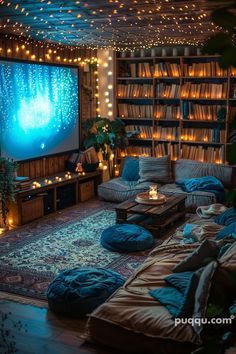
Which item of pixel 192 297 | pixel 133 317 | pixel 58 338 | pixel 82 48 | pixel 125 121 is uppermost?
pixel 82 48

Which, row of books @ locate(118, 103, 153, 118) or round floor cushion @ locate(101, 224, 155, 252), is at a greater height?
row of books @ locate(118, 103, 153, 118)

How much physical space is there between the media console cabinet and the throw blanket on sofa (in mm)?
1595

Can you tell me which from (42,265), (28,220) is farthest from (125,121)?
(42,265)

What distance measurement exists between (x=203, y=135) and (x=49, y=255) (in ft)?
12.5

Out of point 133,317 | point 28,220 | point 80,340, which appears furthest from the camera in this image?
point 28,220

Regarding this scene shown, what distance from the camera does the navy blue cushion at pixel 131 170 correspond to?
7.43 meters

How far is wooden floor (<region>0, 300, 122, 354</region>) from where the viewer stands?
3088 mm

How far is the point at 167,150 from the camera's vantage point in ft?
26.1

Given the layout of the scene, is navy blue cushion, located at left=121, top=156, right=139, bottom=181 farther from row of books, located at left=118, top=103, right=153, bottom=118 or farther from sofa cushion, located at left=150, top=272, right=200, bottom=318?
sofa cushion, located at left=150, top=272, right=200, bottom=318

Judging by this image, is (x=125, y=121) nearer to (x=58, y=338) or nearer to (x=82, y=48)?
(x=82, y=48)

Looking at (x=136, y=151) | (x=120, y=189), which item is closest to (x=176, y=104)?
(x=136, y=151)

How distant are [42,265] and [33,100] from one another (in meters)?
2.96

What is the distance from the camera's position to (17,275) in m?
4.37

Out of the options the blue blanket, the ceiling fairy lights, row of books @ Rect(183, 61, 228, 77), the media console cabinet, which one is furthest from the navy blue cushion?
the blue blanket
